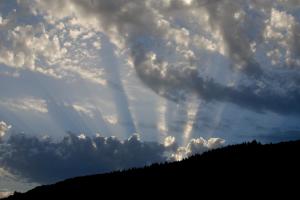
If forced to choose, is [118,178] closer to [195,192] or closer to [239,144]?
[239,144]

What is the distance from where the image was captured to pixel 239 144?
54.1m

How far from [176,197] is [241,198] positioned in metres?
7.33

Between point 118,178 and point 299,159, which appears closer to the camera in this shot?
point 299,159

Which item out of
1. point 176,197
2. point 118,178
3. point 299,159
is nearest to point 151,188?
point 176,197

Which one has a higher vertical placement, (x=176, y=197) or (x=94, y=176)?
(x=94, y=176)

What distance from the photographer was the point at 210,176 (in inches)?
1709

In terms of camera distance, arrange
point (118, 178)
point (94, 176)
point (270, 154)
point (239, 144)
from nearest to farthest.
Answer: point (270, 154) < point (239, 144) < point (118, 178) < point (94, 176)

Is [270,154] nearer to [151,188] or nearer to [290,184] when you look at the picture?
[290,184]

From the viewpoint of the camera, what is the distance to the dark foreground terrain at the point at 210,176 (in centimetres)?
3850

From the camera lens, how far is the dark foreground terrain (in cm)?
3850

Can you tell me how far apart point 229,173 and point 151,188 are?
359 inches

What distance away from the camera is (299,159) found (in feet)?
135

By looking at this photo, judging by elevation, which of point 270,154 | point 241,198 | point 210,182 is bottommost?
point 241,198

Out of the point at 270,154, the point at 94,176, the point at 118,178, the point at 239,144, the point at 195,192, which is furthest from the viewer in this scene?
the point at 94,176
